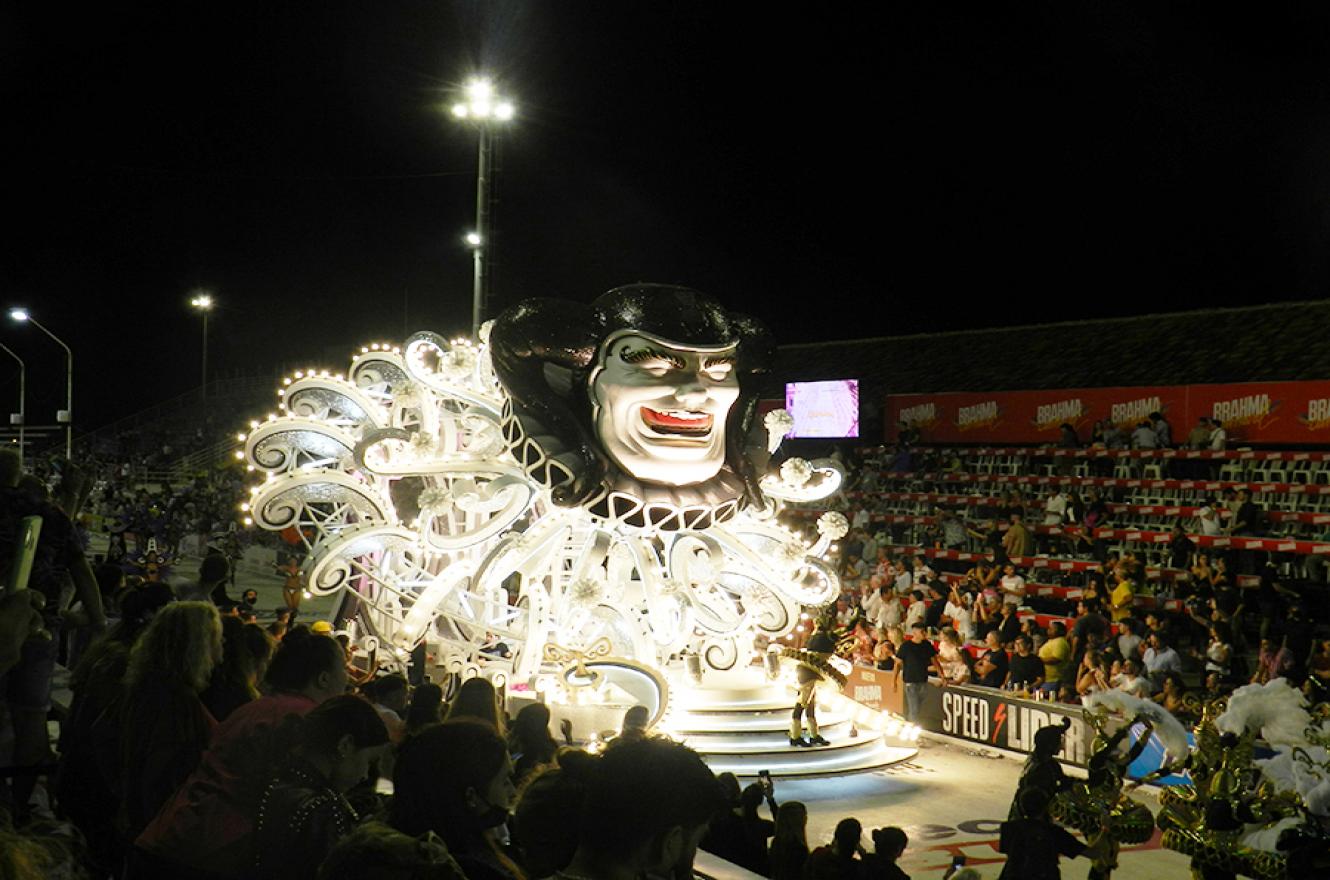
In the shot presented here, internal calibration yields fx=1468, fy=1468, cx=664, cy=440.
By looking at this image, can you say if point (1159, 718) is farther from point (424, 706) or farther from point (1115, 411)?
point (1115, 411)

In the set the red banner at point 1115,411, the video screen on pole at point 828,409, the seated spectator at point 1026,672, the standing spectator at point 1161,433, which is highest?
Answer: the video screen on pole at point 828,409

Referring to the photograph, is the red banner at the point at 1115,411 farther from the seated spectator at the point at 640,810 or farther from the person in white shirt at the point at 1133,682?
the seated spectator at the point at 640,810

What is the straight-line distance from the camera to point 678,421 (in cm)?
1348

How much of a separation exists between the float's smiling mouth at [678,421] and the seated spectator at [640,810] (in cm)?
1004

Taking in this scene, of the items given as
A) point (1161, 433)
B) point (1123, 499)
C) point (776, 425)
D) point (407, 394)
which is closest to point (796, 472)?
point (776, 425)

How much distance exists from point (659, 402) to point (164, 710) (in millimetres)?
8286

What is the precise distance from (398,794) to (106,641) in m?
3.16

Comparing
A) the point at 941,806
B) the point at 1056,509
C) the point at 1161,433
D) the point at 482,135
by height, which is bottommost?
the point at 941,806

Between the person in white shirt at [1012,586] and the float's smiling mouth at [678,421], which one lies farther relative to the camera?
the person in white shirt at [1012,586]

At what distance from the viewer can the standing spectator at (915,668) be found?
15969 mm

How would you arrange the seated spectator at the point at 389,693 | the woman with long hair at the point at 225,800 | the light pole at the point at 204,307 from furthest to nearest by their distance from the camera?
the light pole at the point at 204,307
the seated spectator at the point at 389,693
the woman with long hair at the point at 225,800

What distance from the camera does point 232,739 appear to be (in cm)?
455

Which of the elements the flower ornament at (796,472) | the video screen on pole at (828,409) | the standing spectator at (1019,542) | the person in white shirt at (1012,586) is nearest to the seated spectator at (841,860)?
the flower ornament at (796,472)

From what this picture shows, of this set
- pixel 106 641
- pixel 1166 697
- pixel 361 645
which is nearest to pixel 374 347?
pixel 361 645
